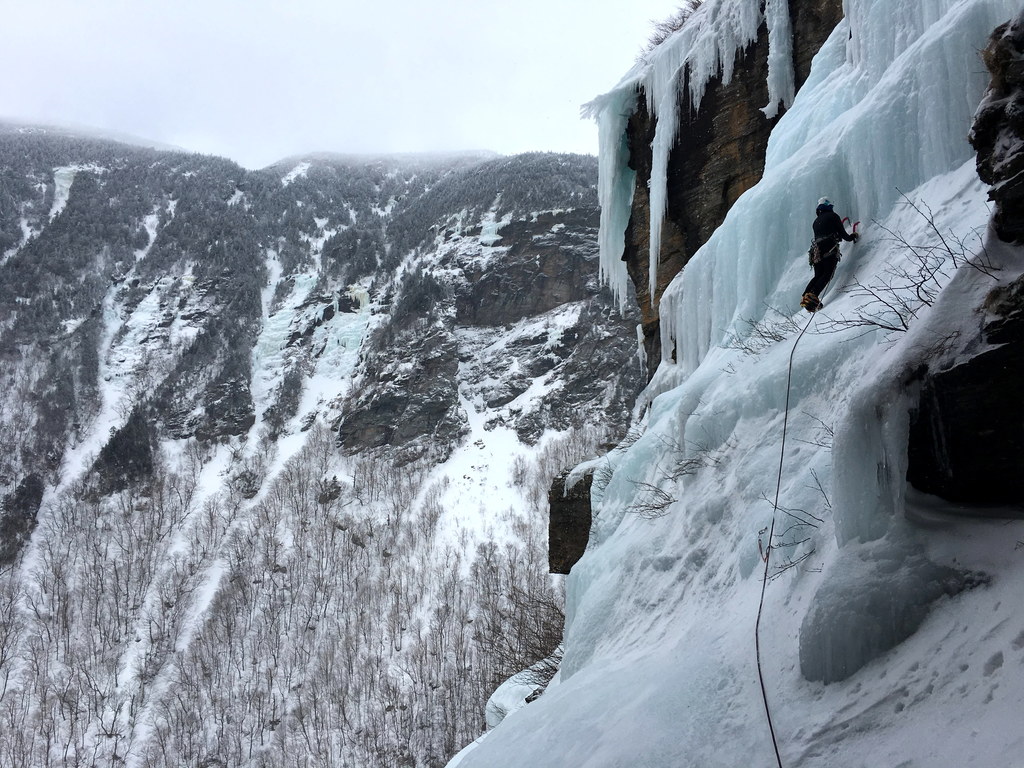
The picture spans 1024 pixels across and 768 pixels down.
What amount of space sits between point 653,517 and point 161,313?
76326 millimetres

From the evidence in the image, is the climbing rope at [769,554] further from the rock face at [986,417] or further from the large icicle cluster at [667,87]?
the large icicle cluster at [667,87]

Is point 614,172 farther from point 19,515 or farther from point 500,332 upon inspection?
point 19,515

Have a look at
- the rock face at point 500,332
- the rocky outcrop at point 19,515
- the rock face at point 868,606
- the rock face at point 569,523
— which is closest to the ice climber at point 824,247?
the rock face at point 868,606

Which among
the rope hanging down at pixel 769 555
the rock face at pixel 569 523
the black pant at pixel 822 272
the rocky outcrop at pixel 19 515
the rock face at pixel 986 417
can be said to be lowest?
the rocky outcrop at pixel 19 515

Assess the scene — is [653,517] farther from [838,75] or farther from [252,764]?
[252,764]

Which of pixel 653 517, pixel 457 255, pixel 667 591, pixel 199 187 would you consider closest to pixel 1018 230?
pixel 667 591

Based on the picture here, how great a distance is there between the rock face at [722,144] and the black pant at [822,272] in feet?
16.0

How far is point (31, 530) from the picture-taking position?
4691 cm

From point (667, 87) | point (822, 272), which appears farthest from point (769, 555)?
point (667, 87)

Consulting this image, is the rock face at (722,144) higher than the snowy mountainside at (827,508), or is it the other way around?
the rock face at (722,144)

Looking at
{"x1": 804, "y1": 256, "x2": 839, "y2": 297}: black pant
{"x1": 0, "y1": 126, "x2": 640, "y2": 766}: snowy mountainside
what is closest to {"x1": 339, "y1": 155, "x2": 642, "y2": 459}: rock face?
{"x1": 0, "y1": 126, "x2": 640, "y2": 766}: snowy mountainside

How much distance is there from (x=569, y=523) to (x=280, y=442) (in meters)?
51.0

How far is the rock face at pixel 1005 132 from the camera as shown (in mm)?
2230

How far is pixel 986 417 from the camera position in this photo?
2.18 metres
